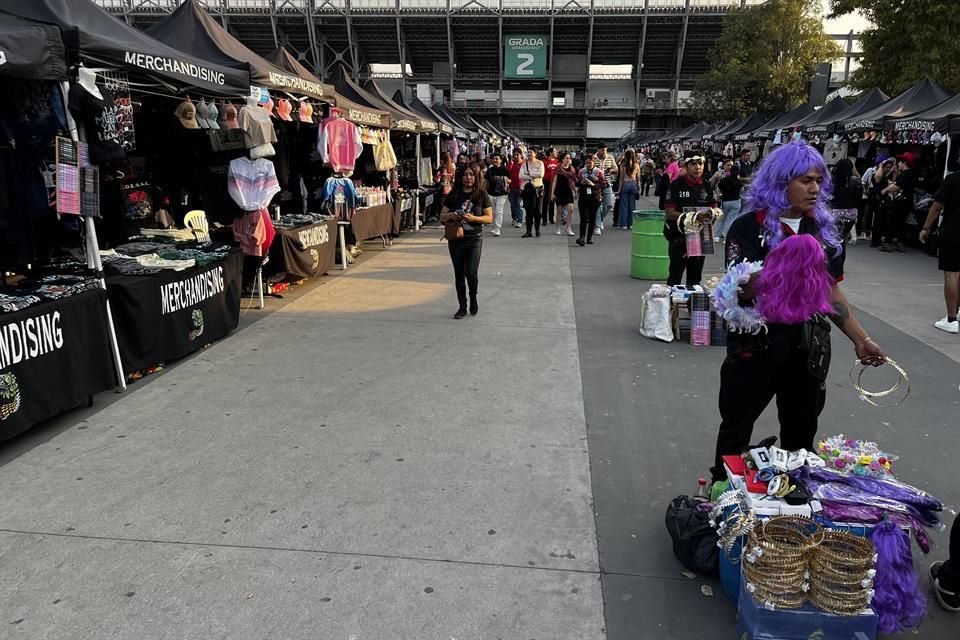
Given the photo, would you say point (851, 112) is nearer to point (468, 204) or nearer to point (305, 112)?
point (468, 204)

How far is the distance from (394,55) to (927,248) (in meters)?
61.6

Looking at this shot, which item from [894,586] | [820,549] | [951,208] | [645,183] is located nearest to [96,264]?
[820,549]

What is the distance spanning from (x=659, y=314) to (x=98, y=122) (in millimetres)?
5058

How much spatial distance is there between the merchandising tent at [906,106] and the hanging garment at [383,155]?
32.5 feet

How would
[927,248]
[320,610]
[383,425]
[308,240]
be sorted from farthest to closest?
[927,248], [308,240], [383,425], [320,610]

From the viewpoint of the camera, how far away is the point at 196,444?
413 centimetres

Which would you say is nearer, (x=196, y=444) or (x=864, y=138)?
(x=196, y=444)

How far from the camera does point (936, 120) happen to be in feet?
37.5

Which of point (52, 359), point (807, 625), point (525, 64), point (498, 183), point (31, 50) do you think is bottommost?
point (807, 625)

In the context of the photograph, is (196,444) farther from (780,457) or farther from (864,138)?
(864,138)

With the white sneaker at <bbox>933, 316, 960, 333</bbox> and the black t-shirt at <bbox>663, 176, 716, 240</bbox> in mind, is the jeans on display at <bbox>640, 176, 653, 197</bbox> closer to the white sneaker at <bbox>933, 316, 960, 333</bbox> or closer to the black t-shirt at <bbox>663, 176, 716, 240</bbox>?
the black t-shirt at <bbox>663, 176, 716, 240</bbox>

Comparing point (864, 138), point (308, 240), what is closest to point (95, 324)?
point (308, 240)

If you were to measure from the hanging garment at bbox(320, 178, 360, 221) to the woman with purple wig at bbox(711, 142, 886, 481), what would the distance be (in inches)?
329

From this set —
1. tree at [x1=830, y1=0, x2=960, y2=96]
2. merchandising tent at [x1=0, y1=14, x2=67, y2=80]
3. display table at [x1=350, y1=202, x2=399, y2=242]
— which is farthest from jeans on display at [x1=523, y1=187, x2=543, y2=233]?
tree at [x1=830, y1=0, x2=960, y2=96]
